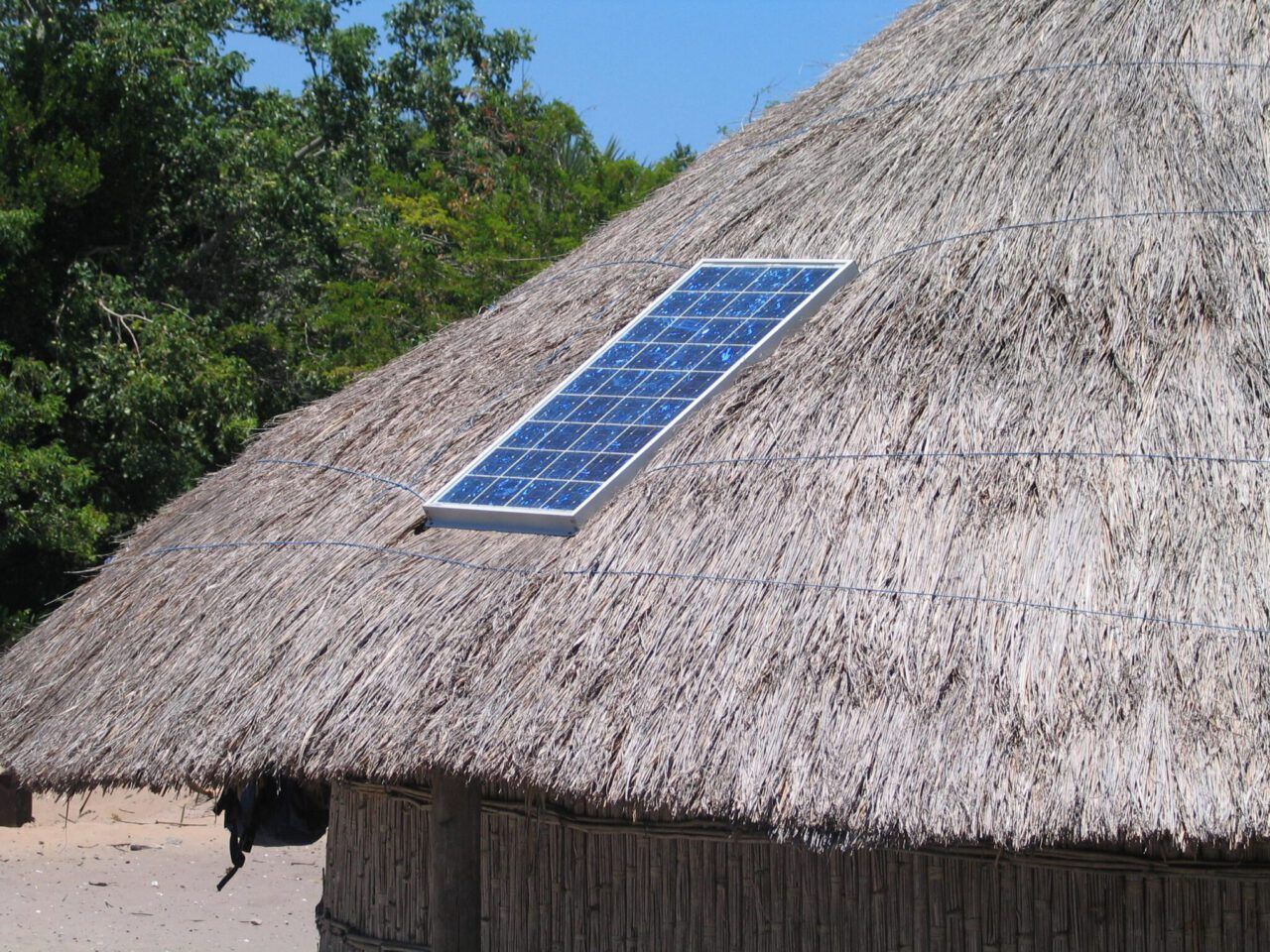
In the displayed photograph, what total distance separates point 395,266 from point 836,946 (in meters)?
10.5

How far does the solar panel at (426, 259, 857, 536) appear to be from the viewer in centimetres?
470

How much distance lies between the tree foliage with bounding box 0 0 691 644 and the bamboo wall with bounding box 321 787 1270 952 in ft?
19.5

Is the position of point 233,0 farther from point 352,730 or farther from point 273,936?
point 352,730

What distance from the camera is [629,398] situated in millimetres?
5051

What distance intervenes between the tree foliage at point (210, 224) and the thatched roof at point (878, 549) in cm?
562

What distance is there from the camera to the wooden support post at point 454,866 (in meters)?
A: 4.92

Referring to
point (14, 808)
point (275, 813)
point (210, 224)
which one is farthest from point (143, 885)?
point (210, 224)

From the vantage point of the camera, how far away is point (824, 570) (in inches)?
159

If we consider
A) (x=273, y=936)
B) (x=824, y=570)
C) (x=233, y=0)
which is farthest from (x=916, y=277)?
(x=233, y=0)

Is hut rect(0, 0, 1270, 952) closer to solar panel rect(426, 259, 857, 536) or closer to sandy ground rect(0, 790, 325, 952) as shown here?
solar panel rect(426, 259, 857, 536)

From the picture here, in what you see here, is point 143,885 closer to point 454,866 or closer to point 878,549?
point 454,866

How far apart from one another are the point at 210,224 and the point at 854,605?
11.1m

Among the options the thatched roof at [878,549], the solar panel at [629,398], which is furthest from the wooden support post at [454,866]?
the solar panel at [629,398]

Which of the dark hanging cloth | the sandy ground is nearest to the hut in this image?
the dark hanging cloth
